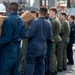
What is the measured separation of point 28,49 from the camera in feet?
22.6

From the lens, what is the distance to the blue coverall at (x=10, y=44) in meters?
5.69

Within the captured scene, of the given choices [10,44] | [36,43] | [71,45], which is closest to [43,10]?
[36,43]

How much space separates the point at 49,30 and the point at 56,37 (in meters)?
1.11

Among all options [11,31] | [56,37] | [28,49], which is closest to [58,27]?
[56,37]

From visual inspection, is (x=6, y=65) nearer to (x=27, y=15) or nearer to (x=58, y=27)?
(x=27, y=15)

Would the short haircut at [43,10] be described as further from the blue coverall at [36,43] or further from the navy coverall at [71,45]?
the navy coverall at [71,45]

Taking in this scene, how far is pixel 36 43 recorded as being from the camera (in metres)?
6.77

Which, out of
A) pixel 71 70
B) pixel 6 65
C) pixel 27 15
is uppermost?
pixel 27 15

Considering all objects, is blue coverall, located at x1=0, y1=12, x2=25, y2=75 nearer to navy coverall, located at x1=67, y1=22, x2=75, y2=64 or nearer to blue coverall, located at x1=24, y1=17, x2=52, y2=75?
blue coverall, located at x1=24, y1=17, x2=52, y2=75

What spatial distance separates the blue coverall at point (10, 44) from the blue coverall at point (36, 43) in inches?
30.4

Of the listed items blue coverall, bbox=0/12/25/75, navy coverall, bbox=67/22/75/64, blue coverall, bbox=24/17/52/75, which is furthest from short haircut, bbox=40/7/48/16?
navy coverall, bbox=67/22/75/64

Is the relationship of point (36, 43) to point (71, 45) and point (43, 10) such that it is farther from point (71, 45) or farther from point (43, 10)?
point (71, 45)

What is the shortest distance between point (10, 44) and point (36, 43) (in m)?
1.08

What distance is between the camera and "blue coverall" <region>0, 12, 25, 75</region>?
5.69 meters
